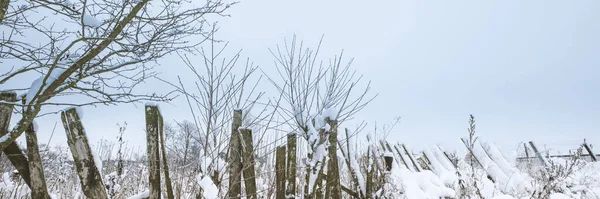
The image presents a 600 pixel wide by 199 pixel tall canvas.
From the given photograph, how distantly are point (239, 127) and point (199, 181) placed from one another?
78 centimetres

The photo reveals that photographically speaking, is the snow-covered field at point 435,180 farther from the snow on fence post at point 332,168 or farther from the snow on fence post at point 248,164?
the snow on fence post at point 332,168

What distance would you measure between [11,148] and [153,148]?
42.9 inches

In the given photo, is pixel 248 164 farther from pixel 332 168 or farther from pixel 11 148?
pixel 11 148

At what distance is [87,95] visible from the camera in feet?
12.7

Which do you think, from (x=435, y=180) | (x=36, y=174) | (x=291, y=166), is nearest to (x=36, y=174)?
(x=36, y=174)

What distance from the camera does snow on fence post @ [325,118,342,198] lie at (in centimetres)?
349

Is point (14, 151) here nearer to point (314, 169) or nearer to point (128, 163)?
point (314, 169)

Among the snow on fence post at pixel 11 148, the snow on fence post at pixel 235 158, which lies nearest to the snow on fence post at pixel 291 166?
the snow on fence post at pixel 235 158

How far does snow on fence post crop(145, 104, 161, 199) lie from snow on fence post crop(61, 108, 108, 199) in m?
0.32

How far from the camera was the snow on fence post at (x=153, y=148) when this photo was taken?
2.47 metres

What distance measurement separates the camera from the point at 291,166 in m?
3.32

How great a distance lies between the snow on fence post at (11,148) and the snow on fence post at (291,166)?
6.13 feet

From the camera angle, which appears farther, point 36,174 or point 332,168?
point 332,168

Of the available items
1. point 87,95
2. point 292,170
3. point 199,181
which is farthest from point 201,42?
point 199,181
